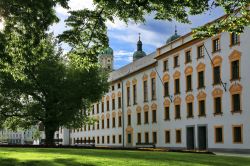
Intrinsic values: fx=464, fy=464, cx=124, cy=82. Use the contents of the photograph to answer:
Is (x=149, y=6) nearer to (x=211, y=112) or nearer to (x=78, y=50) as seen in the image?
(x=78, y=50)

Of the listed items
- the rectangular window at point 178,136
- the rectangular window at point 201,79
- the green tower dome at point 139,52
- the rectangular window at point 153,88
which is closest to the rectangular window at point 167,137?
the rectangular window at point 178,136

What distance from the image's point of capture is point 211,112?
47.2 m

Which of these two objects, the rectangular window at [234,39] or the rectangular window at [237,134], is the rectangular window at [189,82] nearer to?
the rectangular window at [234,39]

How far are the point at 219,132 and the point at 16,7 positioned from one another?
33.4 m

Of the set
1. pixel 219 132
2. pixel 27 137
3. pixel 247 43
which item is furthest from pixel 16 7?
pixel 27 137

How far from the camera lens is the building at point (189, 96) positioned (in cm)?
4319

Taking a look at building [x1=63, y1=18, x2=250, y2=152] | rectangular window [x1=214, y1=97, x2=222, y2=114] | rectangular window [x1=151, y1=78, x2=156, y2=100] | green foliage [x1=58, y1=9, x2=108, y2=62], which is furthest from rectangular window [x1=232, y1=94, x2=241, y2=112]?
green foliage [x1=58, y1=9, x2=108, y2=62]

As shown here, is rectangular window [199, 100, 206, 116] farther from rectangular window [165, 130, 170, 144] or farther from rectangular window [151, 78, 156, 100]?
rectangular window [151, 78, 156, 100]

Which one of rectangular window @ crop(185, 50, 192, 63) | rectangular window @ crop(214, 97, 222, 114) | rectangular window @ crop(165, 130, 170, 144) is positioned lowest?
rectangular window @ crop(165, 130, 170, 144)

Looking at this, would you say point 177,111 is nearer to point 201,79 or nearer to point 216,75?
point 201,79

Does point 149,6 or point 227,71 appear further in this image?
point 227,71

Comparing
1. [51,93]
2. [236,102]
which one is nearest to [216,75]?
[236,102]

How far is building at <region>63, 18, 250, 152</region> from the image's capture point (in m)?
43.2

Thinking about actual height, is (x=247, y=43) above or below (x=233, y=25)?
above
